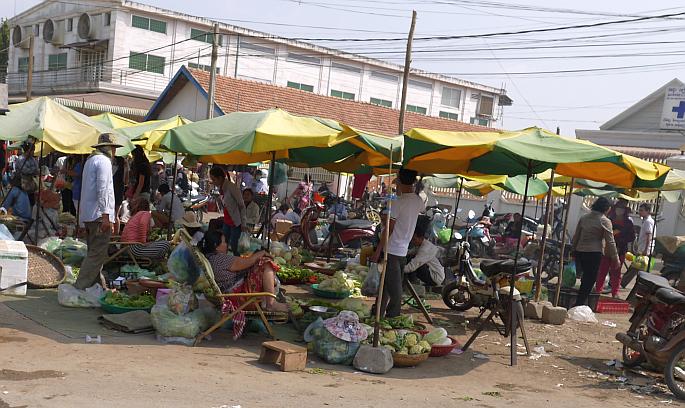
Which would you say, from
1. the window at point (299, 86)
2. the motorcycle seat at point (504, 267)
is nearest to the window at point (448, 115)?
the window at point (299, 86)

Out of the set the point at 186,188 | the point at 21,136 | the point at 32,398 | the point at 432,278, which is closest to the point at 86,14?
the point at 186,188

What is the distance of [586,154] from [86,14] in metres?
45.0

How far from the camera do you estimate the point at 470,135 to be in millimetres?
8039

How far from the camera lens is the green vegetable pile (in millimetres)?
8203

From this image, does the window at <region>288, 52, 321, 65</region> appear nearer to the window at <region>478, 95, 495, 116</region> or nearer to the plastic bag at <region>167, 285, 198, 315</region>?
the window at <region>478, 95, 495, 116</region>

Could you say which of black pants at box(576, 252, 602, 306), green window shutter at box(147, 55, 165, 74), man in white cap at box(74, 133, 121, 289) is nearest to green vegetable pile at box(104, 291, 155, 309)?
man in white cap at box(74, 133, 121, 289)

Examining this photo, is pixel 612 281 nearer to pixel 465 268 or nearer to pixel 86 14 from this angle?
pixel 465 268

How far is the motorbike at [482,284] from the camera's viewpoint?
862cm

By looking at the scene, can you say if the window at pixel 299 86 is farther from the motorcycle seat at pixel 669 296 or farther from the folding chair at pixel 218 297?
the motorcycle seat at pixel 669 296

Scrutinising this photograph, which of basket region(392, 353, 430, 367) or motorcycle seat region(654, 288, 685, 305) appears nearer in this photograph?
basket region(392, 353, 430, 367)

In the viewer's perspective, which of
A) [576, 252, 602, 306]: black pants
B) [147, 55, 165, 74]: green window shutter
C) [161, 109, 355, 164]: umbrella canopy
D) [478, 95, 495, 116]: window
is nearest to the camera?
[161, 109, 355, 164]: umbrella canopy

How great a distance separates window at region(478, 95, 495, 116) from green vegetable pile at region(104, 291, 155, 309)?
55.2 metres

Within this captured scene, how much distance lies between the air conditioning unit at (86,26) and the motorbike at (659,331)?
44.8 meters

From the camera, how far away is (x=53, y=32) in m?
52.0
